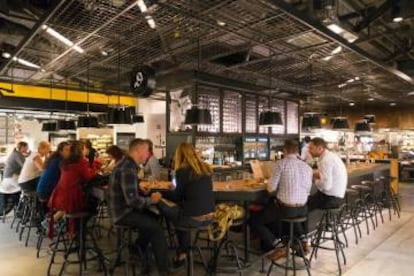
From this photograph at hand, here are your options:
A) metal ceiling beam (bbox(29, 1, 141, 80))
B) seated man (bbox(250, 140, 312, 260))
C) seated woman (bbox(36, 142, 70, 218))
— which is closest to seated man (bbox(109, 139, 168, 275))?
seated man (bbox(250, 140, 312, 260))

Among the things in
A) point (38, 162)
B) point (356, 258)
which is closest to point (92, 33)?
point (38, 162)

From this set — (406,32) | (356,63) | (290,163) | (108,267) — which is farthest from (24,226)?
(406,32)

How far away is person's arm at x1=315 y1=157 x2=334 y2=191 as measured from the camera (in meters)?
4.71

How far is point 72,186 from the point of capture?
4340mm

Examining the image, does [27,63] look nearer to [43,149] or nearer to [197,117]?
[43,149]

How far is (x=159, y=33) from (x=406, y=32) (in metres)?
4.67

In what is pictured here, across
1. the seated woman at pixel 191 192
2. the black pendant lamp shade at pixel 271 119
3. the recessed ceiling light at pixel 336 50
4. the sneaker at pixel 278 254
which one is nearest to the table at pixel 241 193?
the sneaker at pixel 278 254

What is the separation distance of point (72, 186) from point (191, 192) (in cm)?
166

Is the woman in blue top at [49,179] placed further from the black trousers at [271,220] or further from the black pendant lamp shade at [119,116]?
the black trousers at [271,220]

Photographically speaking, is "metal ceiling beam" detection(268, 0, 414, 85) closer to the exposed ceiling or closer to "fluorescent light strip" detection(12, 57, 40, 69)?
the exposed ceiling

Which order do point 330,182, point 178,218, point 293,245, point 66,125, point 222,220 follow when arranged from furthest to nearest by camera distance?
point 66,125 → point 330,182 → point 293,245 → point 222,220 → point 178,218

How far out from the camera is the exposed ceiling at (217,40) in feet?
13.6

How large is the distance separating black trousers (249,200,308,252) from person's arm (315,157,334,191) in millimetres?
587

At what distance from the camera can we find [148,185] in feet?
14.5
